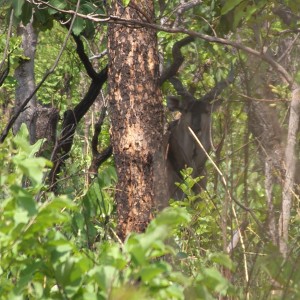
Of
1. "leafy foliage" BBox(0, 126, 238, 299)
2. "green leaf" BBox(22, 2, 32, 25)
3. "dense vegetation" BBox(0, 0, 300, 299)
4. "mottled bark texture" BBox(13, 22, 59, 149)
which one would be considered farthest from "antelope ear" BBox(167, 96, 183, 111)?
"leafy foliage" BBox(0, 126, 238, 299)

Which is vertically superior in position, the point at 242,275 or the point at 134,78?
the point at 134,78

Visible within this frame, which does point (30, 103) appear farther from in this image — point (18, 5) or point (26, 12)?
point (18, 5)

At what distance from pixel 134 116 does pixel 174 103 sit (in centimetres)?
517

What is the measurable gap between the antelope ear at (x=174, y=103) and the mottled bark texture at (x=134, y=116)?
4878 mm

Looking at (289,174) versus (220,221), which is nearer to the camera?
(289,174)

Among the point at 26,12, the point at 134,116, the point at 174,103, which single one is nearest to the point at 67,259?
the point at 134,116

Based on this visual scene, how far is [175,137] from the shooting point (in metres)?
10.8

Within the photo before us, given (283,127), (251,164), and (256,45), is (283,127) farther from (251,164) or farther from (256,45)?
(256,45)

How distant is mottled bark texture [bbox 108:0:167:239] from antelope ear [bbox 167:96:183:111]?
16.0 ft

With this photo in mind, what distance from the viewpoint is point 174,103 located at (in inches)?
437

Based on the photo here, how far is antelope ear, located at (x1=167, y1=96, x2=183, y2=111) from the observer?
36.2 feet

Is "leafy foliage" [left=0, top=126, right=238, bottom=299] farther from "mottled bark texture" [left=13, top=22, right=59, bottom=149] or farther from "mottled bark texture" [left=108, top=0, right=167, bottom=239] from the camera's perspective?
"mottled bark texture" [left=13, top=22, right=59, bottom=149]

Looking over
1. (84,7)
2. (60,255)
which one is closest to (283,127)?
(60,255)

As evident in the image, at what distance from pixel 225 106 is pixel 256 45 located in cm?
54
